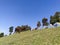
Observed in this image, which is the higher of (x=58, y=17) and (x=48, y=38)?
(x=58, y=17)

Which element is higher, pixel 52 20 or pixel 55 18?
pixel 55 18

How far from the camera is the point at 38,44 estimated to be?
85.8ft

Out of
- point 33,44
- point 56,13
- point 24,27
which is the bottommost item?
point 33,44

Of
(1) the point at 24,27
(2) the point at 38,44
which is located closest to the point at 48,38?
(2) the point at 38,44

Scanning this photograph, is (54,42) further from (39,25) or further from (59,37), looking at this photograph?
(39,25)

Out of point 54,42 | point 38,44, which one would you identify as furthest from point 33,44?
point 54,42

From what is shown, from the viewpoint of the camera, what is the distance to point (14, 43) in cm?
2842

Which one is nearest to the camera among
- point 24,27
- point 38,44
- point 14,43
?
point 38,44

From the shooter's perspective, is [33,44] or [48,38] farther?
[48,38]

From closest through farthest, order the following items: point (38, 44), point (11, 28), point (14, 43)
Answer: point (38, 44), point (14, 43), point (11, 28)

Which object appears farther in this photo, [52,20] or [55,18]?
[55,18]

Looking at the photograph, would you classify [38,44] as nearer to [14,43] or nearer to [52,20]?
[14,43]

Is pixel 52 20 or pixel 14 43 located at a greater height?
pixel 52 20

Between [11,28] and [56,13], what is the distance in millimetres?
17417
